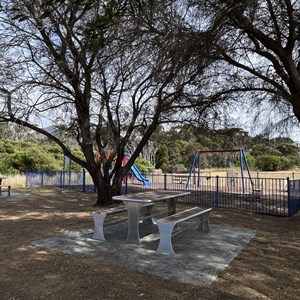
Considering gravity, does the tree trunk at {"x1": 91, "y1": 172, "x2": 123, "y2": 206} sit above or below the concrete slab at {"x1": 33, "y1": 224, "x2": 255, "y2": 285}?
above

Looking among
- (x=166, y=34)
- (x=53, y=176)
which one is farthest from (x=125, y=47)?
(x=53, y=176)

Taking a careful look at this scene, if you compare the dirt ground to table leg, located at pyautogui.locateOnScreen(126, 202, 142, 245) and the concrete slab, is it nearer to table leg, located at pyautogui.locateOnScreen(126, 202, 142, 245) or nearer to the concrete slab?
the concrete slab

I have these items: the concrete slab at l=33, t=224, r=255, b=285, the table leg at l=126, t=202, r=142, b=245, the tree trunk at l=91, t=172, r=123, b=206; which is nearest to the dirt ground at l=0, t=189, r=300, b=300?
the concrete slab at l=33, t=224, r=255, b=285

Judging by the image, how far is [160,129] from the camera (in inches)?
577

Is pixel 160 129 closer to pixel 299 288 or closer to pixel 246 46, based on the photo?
pixel 246 46

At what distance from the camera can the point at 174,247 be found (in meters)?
5.79

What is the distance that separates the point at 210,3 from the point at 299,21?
2754 mm

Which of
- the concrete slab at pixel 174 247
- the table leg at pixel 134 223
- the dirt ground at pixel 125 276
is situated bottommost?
the dirt ground at pixel 125 276

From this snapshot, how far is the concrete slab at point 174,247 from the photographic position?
4523 mm

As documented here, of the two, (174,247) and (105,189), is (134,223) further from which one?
(105,189)

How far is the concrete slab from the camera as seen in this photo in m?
4.52

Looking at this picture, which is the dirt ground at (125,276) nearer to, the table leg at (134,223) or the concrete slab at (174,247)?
the concrete slab at (174,247)

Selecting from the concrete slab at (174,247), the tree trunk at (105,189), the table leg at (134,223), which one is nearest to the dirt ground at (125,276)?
the concrete slab at (174,247)

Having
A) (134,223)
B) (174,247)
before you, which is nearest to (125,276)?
(174,247)
